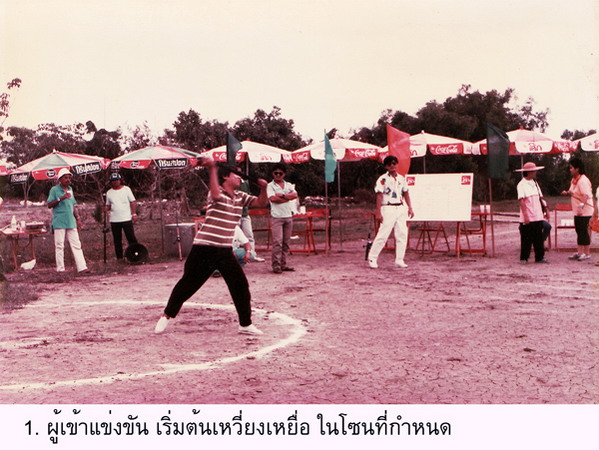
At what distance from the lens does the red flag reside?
47.0 ft

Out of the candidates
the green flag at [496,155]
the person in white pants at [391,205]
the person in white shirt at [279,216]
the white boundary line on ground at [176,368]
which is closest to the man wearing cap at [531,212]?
the green flag at [496,155]

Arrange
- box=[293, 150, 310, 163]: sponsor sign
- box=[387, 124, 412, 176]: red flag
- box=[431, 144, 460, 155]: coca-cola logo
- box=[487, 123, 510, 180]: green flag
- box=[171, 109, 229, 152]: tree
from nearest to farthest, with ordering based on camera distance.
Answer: box=[487, 123, 510, 180]: green flag
box=[387, 124, 412, 176]: red flag
box=[293, 150, 310, 163]: sponsor sign
box=[431, 144, 460, 155]: coca-cola logo
box=[171, 109, 229, 152]: tree

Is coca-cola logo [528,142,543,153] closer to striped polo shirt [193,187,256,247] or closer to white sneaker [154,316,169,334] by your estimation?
striped polo shirt [193,187,256,247]

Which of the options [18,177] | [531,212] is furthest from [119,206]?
[531,212]

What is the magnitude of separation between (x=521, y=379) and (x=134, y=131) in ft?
89.8

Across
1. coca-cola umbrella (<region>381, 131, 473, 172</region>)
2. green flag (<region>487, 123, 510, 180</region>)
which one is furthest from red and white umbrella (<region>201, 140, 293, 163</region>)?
green flag (<region>487, 123, 510, 180</region>)

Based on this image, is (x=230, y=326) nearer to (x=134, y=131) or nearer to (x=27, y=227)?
(x=27, y=227)

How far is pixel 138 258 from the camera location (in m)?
14.3

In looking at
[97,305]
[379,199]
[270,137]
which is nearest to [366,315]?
[97,305]

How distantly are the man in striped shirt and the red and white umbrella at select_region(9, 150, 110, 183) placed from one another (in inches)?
318

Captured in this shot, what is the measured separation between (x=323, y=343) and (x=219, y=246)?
146 cm

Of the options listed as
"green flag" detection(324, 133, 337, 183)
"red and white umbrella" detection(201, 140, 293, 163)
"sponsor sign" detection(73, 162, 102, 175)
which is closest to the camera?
"sponsor sign" detection(73, 162, 102, 175)

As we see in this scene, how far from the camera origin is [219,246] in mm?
6676

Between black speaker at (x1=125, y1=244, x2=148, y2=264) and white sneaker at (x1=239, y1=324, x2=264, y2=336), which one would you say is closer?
white sneaker at (x1=239, y1=324, x2=264, y2=336)
